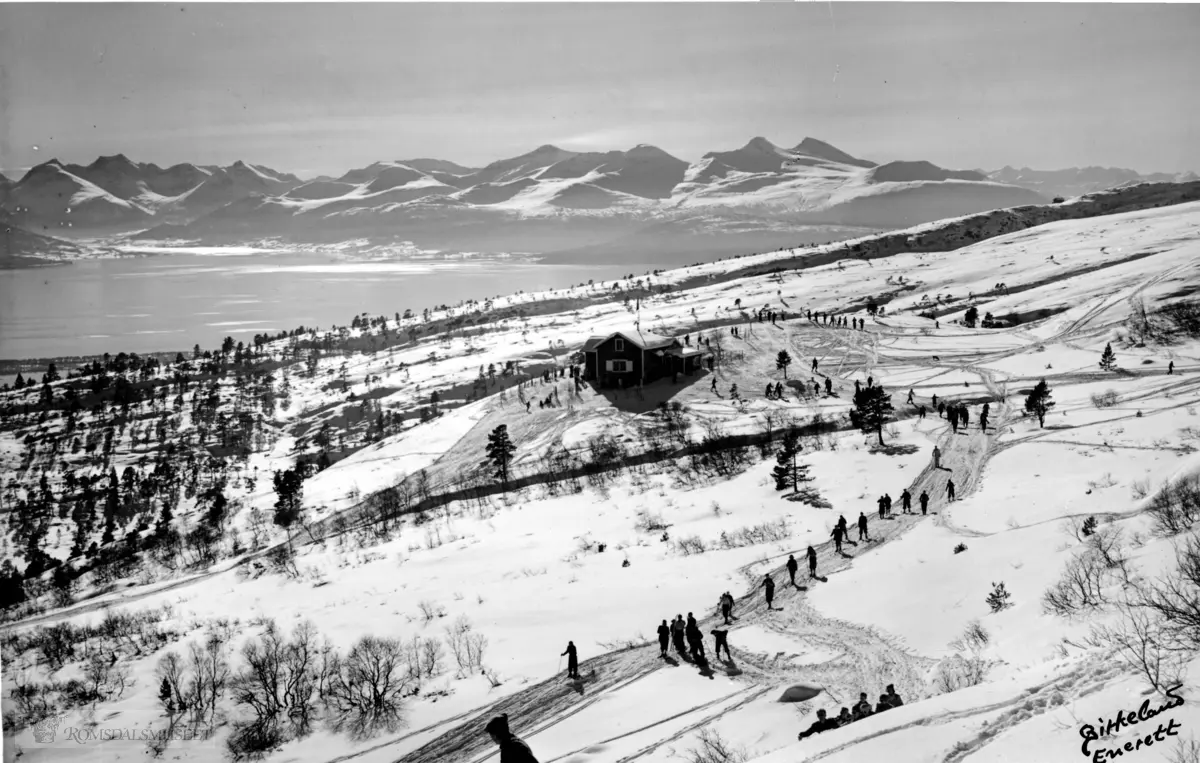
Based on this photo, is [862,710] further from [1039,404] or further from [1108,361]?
[1108,361]

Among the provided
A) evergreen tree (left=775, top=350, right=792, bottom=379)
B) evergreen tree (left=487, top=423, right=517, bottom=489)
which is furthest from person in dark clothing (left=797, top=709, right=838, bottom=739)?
evergreen tree (left=775, top=350, right=792, bottom=379)

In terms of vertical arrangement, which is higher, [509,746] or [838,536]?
[509,746]

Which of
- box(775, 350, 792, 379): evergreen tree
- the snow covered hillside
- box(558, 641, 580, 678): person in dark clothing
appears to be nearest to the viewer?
Answer: the snow covered hillside

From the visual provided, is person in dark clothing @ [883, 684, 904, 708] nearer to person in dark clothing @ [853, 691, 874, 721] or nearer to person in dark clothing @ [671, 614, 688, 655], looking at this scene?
person in dark clothing @ [853, 691, 874, 721]

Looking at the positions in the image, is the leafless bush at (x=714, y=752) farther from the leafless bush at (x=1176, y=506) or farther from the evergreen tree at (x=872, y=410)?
the evergreen tree at (x=872, y=410)
